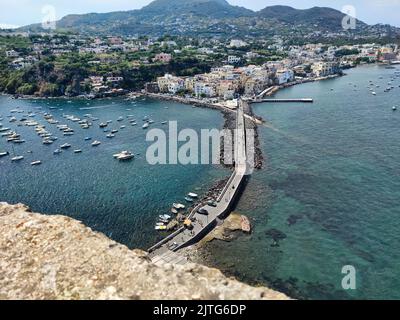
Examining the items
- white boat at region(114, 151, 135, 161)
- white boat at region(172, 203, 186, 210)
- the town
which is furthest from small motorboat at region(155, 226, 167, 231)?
the town

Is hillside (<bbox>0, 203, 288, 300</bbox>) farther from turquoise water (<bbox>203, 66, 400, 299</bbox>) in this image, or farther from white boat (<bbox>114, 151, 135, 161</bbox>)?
white boat (<bbox>114, 151, 135, 161</bbox>)

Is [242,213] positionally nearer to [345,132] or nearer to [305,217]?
[305,217]

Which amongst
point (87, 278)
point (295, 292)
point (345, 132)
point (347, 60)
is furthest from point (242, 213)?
point (347, 60)

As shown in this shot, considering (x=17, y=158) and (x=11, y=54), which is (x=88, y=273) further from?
(x=11, y=54)

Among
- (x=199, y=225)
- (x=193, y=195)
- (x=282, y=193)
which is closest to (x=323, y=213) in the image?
(x=282, y=193)

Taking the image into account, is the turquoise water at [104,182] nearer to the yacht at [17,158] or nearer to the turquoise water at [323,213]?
the yacht at [17,158]

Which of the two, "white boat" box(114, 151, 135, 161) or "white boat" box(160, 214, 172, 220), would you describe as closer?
"white boat" box(160, 214, 172, 220)
